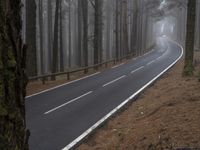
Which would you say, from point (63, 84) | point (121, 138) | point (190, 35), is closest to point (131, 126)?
point (121, 138)

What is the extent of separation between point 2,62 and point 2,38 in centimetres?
14

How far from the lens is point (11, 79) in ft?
7.14

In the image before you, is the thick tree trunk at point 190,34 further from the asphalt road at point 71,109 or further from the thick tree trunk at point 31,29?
the thick tree trunk at point 31,29

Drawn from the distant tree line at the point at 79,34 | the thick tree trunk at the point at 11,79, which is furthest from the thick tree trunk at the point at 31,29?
the thick tree trunk at the point at 11,79

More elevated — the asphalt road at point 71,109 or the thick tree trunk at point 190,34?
Answer: the thick tree trunk at point 190,34

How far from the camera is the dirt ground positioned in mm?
7844

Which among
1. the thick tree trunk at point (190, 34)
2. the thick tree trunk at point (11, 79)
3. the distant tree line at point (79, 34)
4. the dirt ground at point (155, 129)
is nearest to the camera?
the thick tree trunk at point (11, 79)

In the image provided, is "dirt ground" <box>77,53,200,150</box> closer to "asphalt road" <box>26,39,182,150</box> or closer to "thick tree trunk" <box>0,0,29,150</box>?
"asphalt road" <box>26,39,182,150</box>

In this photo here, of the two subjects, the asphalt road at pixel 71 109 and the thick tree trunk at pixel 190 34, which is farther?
the thick tree trunk at pixel 190 34

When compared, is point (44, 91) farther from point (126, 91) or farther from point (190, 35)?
point (190, 35)

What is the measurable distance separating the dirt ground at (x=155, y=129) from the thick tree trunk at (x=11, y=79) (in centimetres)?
472

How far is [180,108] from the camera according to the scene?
11047mm

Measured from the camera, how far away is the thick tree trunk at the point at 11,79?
2.10 metres

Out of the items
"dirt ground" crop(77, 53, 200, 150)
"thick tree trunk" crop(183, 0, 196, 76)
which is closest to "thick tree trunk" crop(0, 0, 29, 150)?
"dirt ground" crop(77, 53, 200, 150)
